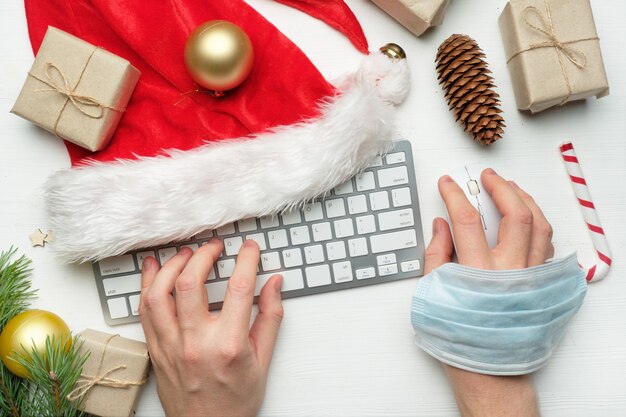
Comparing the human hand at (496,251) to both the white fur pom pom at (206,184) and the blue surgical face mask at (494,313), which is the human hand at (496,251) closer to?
the blue surgical face mask at (494,313)

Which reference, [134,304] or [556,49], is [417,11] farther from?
[134,304]

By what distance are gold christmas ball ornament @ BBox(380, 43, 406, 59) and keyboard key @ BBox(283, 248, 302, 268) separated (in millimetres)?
323

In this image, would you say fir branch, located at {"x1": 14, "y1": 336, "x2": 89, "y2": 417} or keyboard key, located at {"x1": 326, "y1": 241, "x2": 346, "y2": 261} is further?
keyboard key, located at {"x1": 326, "y1": 241, "x2": 346, "y2": 261}

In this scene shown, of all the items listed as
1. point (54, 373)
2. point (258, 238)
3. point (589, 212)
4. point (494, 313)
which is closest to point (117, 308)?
point (54, 373)

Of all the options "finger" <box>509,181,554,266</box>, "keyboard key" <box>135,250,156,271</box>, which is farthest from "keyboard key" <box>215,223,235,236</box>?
"finger" <box>509,181,554,266</box>

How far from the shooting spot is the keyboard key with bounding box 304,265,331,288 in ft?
2.55

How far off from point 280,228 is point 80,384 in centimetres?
36

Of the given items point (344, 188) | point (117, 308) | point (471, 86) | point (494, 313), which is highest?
point (471, 86)

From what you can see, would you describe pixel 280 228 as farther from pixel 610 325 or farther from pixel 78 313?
pixel 610 325

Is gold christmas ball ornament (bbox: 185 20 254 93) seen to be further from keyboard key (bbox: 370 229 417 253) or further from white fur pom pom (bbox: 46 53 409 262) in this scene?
keyboard key (bbox: 370 229 417 253)

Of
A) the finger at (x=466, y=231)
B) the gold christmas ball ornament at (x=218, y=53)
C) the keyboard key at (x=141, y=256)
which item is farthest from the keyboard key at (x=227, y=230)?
the finger at (x=466, y=231)

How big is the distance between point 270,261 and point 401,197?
22cm

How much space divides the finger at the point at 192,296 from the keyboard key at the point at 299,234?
0.44 ft

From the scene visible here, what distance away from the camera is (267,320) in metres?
0.76
